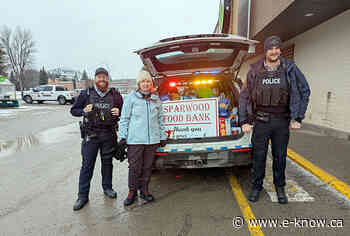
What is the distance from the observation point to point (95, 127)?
292 cm

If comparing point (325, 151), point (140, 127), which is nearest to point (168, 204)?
point (140, 127)

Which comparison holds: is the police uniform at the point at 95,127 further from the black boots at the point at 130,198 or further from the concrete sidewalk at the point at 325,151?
the concrete sidewalk at the point at 325,151

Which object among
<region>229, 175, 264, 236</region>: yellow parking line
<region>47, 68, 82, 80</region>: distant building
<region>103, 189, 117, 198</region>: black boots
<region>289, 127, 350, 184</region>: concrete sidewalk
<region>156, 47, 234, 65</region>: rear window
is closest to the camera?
<region>229, 175, 264, 236</region>: yellow parking line

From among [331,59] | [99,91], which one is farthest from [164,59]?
[331,59]

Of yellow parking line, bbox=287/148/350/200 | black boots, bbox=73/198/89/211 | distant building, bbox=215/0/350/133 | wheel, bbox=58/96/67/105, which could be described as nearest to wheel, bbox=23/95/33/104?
wheel, bbox=58/96/67/105

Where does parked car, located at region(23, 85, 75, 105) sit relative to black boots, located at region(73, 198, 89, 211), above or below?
above

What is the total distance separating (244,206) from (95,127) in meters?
2.19

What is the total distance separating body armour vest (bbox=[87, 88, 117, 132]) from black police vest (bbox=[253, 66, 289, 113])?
1915 millimetres

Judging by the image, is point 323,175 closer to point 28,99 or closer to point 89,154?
point 89,154

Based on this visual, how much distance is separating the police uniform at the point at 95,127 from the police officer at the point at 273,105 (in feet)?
5.83

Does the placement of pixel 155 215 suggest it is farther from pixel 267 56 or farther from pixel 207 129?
pixel 267 56

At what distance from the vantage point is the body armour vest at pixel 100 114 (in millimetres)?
2873

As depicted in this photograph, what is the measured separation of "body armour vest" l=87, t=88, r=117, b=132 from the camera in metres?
2.87

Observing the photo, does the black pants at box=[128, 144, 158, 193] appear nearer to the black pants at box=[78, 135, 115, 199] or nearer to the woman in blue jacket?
the woman in blue jacket
